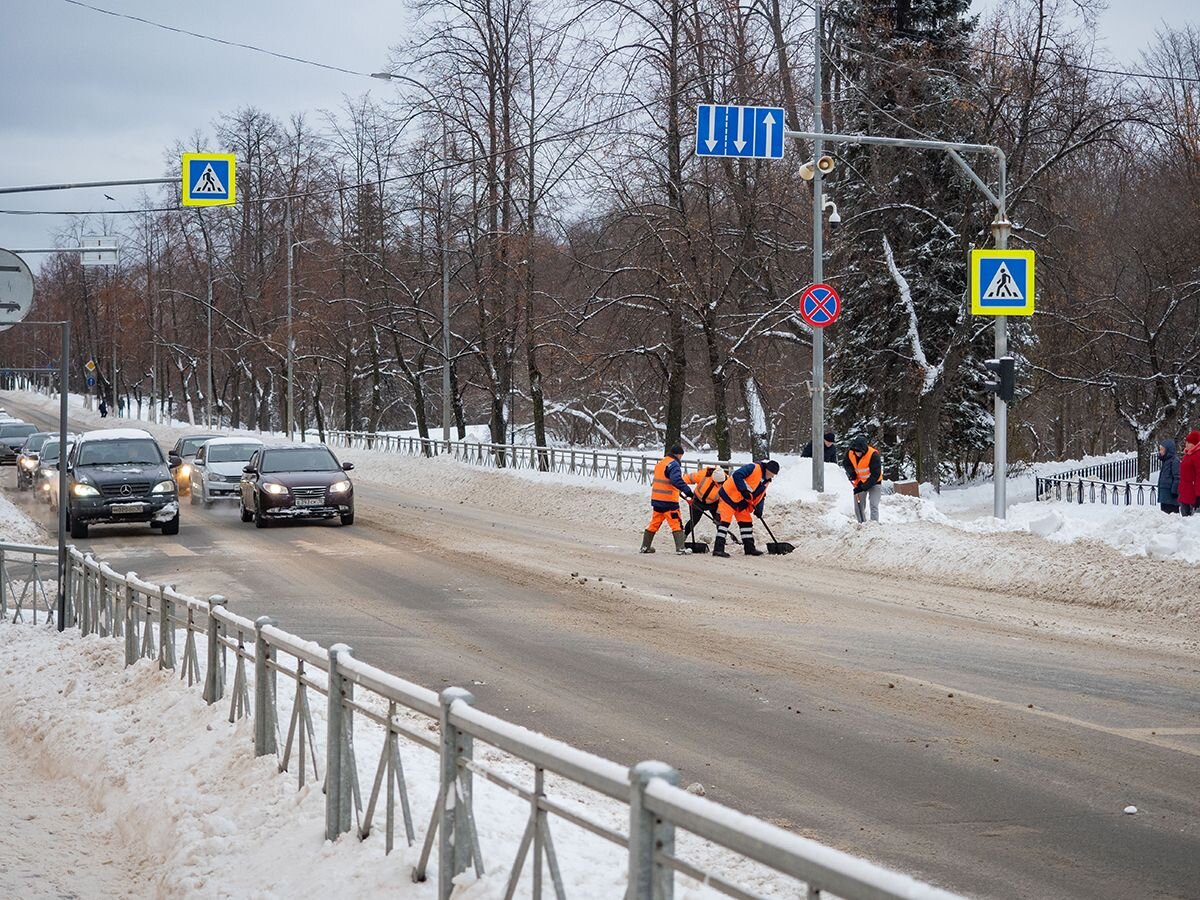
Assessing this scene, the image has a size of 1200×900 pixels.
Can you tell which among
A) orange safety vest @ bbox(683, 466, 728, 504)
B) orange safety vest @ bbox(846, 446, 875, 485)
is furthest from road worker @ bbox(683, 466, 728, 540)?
orange safety vest @ bbox(846, 446, 875, 485)

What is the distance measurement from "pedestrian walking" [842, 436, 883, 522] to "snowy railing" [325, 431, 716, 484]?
116 inches

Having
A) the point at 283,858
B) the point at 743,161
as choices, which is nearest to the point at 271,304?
the point at 743,161

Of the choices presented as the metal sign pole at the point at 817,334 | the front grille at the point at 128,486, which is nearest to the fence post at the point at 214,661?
the metal sign pole at the point at 817,334

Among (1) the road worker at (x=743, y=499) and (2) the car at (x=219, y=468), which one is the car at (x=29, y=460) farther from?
(1) the road worker at (x=743, y=499)

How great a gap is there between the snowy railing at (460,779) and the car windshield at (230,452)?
2470 cm

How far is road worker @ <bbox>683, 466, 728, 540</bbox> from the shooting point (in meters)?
22.3

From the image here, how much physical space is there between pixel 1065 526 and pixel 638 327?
65.1ft

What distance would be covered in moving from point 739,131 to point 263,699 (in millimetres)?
13688

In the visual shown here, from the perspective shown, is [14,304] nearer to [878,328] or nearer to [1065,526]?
[1065,526]

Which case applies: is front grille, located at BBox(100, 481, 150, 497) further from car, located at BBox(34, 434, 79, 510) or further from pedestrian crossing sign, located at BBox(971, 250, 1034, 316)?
pedestrian crossing sign, located at BBox(971, 250, 1034, 316)

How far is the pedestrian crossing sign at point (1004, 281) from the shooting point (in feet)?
70.0

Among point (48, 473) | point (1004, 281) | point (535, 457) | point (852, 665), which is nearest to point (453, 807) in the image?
point (852, 665)

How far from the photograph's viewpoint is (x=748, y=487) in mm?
21703

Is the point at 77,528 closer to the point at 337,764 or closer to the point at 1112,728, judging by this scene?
the point at 337,764
